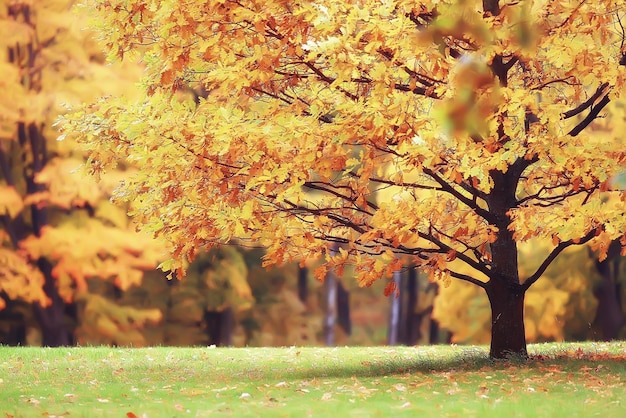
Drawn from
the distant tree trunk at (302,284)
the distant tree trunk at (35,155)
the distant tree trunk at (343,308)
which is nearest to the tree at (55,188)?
the distant tree trunk at (35,155)

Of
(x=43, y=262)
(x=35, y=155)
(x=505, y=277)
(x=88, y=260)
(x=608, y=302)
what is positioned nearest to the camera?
(x=505, y=277)

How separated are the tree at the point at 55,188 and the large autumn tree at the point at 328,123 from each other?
8.01m

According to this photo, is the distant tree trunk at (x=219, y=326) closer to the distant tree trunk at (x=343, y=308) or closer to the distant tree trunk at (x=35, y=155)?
the distant tree trunk at (x=35, y=155)

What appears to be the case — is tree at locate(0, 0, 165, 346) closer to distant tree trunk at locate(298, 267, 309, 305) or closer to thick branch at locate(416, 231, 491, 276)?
thick branch at locate(416, 231, 491, 276)

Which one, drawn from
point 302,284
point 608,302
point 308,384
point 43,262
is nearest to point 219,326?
point 43,262

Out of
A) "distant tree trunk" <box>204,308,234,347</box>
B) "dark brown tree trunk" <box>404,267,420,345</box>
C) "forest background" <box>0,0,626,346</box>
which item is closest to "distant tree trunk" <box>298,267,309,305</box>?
"dark brown tree trunk" <box>404,267,420,345</box>

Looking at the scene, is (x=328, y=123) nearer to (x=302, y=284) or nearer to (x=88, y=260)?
(x=88, y=260)

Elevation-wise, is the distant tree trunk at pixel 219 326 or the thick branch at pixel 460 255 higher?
the thick branch at pixel 460 255

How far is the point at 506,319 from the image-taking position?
37.9ft

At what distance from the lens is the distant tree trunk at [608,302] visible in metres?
21.8

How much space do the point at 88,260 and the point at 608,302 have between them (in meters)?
11.3

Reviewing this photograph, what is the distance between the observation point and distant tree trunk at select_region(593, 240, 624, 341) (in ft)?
71.6

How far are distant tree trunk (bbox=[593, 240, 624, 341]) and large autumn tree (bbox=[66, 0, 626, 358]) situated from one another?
1158 cm

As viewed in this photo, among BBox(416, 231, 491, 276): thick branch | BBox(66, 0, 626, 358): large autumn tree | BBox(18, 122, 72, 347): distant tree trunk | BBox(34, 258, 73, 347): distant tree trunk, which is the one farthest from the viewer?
BBox(34, 258, 73, 347): distant tree trunk
